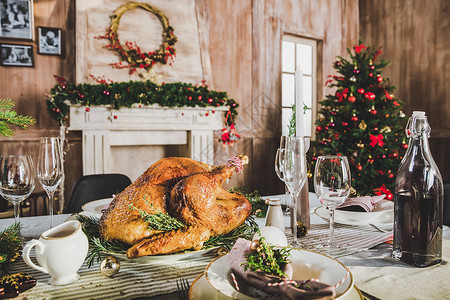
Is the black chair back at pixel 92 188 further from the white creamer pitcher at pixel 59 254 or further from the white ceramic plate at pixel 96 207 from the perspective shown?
the white creamer pitcher at pixel 59 254

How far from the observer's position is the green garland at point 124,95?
2.64m

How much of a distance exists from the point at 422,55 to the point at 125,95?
3.48 meters

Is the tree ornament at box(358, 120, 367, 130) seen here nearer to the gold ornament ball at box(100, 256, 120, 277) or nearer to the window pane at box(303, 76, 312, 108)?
the window pane at box(303, 76, 312, 108)

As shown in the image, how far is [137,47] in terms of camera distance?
120 inches

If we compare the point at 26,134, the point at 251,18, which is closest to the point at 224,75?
the point at 251,18

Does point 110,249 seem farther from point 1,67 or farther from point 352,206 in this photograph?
point 1,67

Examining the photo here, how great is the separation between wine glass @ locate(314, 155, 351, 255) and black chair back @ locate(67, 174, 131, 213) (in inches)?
→ 50.2

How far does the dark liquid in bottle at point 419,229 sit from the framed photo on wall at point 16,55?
10.4ft

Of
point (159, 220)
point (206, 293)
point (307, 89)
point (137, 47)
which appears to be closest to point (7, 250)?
point (159, 220)

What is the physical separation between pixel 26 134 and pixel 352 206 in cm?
288

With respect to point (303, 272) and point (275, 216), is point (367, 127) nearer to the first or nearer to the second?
point (275, 216)

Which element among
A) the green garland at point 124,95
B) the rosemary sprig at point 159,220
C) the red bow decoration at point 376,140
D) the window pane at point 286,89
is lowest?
the rosemary sprig at point 159,220

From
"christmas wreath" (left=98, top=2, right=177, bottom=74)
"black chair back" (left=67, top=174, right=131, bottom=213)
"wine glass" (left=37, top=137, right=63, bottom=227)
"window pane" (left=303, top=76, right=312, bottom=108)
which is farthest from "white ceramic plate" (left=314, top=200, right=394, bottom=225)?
"window pane" (left=303, top=76, right=312, bottom=108)

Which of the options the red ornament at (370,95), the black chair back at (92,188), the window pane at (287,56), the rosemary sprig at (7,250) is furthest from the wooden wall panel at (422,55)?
the rosemary sprig at (7,250)
